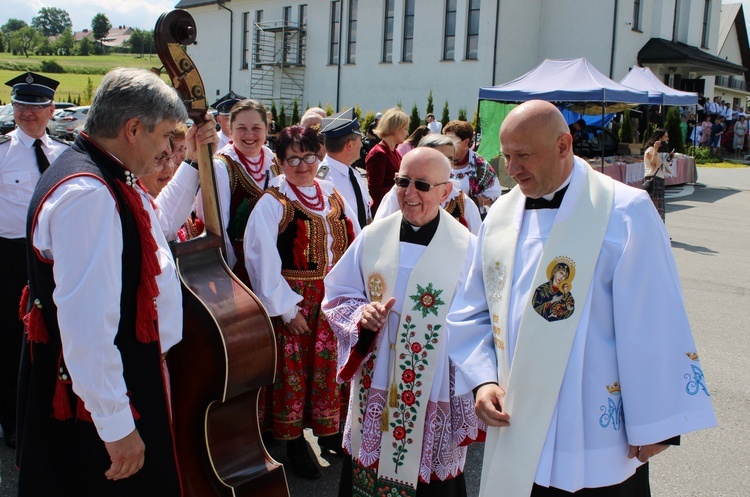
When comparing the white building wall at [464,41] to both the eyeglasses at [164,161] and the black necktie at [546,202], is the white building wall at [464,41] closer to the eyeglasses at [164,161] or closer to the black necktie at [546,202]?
the eyeglasses at [164,161]

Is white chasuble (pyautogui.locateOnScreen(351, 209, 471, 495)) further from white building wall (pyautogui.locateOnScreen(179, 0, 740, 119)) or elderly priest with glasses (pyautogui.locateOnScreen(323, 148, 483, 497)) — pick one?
white building wall (pyautogui.locateOnScreen(179, 0, 740, 119))

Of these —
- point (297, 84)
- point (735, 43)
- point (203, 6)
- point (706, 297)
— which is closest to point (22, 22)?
point (203, 6)

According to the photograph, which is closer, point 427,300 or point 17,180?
point 427,300

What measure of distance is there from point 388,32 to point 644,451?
30.8 m

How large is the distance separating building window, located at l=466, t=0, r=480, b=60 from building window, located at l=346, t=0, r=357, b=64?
6.46 meters

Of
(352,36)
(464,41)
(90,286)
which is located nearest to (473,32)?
(464,41)

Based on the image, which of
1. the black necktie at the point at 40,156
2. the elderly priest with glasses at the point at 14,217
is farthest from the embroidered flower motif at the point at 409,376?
the black necktie at the point at 40,156

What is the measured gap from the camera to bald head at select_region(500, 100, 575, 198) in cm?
217

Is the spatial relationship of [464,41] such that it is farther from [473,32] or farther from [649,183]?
[649,183]

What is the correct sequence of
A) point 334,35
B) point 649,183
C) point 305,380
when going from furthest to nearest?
point 334,35
point 649,183
point 305,380

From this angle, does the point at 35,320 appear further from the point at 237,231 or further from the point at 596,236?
the point at 237,231

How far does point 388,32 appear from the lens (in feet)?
102

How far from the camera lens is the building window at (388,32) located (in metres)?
30.9

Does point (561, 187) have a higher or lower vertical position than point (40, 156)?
higher
